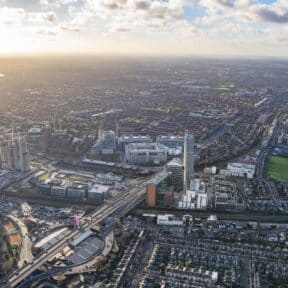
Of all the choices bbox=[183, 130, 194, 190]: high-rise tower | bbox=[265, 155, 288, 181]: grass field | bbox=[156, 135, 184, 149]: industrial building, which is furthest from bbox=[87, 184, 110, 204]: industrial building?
bbox=[265, 155, 288, 181]: grass field

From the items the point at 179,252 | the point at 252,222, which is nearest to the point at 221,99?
the point at 252,222

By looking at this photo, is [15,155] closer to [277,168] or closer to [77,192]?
[77,192]

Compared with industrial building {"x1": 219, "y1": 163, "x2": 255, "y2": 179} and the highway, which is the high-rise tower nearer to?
the highway

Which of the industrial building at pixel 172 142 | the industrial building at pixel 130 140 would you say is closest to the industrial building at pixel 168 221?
the industrial building at pixel 172 142

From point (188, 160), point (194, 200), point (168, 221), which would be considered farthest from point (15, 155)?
point (194, 200)

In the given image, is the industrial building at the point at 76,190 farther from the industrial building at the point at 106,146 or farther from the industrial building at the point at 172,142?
the industrial building at the point at 172,142

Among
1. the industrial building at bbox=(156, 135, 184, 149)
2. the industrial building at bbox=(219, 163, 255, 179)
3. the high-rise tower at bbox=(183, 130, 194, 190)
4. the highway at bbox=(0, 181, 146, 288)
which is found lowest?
the highway at bbox=(0, 181, 146, 288)

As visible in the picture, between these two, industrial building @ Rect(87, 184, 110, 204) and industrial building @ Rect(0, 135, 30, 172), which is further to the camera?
industrial building @ Rect(0, 135, 30, 172)
